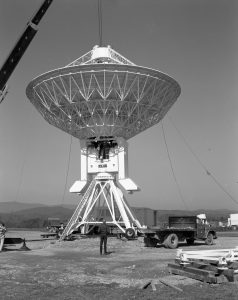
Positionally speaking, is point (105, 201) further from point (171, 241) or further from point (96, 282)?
point (96, 282)

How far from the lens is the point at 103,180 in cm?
3516

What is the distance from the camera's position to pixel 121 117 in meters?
34.7

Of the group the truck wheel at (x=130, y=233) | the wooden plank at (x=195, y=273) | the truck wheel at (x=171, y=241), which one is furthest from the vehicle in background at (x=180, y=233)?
the wooden plank at (x=195, y=273)

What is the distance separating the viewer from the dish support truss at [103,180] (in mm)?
34750

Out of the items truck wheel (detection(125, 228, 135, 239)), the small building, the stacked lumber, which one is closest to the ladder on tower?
truck wheel (detection(125, 228, 135, 239))

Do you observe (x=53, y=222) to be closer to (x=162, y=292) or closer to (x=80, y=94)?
(x=80, y=94)

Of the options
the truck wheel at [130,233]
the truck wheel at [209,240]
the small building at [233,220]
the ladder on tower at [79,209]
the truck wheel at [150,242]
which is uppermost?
the small building at [233,220]

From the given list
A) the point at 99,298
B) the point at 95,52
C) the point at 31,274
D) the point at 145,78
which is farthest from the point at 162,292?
the point at 95,52

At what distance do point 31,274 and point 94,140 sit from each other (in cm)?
2190

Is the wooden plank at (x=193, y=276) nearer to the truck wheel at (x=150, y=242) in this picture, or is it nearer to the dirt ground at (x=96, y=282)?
the dirt ground at (x=96, y=282)

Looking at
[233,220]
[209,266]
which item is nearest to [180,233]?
[209,266]

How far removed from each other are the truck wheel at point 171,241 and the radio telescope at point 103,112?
20.8 ft

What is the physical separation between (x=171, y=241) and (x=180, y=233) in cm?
137

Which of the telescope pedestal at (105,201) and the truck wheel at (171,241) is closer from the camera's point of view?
the truck wheel at (171,241)
